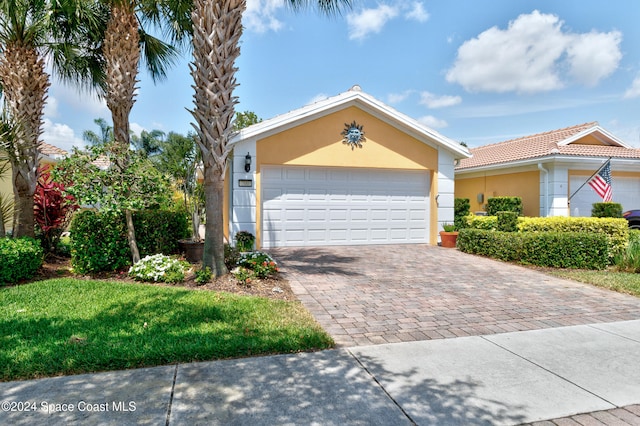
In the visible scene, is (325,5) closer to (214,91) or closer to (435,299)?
(214,91)

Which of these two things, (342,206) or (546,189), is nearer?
(342,206)

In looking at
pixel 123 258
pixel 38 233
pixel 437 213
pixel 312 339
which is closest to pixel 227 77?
pixel 123 258

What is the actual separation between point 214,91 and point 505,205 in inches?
468

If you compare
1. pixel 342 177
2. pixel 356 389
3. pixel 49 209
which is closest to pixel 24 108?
pixel 49 209

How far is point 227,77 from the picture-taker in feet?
22.6

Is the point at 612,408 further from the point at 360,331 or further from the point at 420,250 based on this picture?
the point at 420,250

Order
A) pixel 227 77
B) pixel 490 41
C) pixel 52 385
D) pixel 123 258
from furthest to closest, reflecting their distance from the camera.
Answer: pixel 490 41 < pixel 123 258 < pixel 227 77 < pixel 52 385

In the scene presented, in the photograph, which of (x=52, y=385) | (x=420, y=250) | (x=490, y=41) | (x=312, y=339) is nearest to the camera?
(x=52, y=385)

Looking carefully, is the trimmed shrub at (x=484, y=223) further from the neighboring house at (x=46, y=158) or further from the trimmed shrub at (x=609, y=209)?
the neighboring house at (x=46, y=158)

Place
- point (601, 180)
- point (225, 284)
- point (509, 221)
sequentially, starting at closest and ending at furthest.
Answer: point (225, 284) → point (509, 221) → point (601, 180)

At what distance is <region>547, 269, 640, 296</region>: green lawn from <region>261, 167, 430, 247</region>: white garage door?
522 centimetres

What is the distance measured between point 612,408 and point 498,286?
4379 mm

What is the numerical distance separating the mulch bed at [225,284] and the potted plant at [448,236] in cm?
703

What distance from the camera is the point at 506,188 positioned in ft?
53.6
